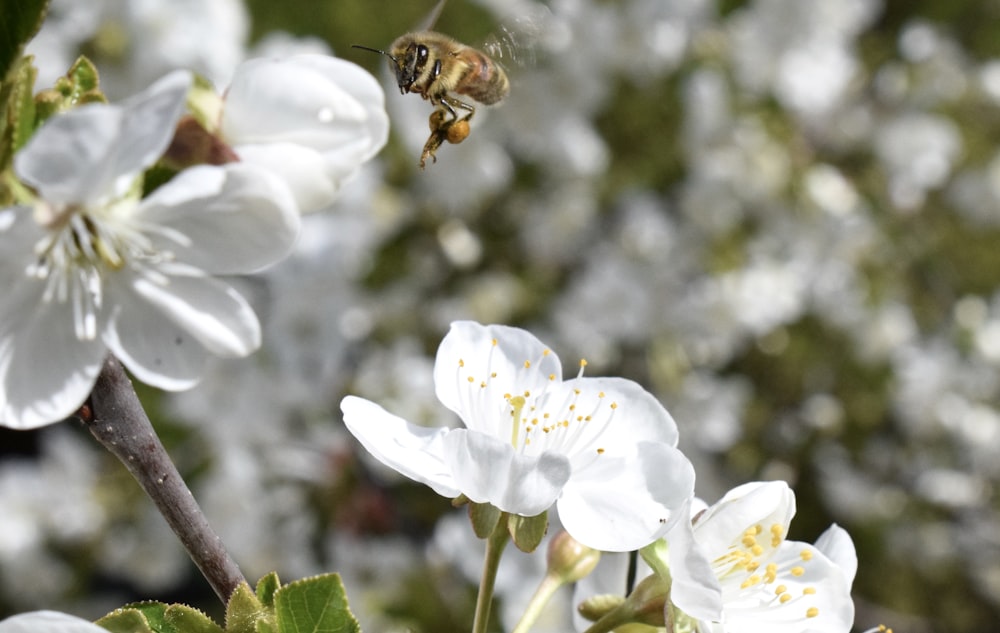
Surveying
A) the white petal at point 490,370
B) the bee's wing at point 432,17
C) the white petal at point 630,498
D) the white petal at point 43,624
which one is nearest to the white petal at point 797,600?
the white petal at point 630,498

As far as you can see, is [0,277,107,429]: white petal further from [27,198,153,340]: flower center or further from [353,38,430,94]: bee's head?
[353,38,430,94]: bee's head

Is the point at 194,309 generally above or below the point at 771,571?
above

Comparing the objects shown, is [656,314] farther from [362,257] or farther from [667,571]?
[667,571]

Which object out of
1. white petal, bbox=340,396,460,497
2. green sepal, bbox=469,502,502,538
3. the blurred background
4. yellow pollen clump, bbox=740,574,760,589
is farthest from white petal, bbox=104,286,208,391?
the blurred background

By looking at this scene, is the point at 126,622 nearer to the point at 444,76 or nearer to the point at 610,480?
the point at 610,480

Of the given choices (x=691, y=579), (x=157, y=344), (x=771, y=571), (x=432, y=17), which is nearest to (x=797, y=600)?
(x=771, y=571)

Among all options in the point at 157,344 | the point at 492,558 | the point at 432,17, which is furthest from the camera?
the point at 432,17
